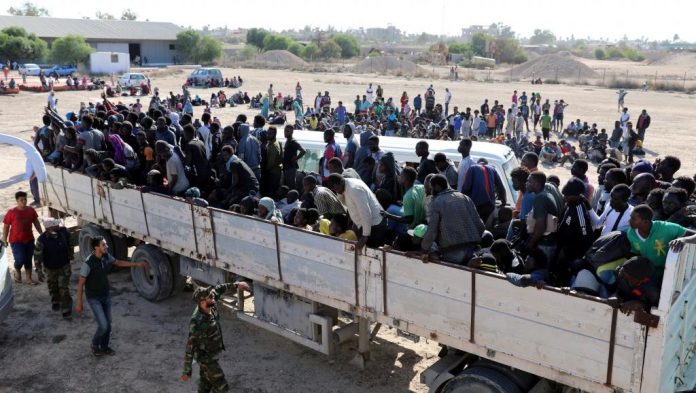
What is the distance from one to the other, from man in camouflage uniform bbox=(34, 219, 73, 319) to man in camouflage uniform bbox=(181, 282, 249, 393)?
3.06 m

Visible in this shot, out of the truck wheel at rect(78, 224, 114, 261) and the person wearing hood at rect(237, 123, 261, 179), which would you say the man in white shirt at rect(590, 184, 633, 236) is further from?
the truck wheel at rect(78, 224, 114, 261)

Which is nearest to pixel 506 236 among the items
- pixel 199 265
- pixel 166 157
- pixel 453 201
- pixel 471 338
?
pixel 453 201

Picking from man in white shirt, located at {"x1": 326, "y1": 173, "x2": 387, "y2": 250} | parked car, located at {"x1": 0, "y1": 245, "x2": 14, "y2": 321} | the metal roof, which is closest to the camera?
man in white shirt, located at {"x1": 326, "y1": 173, "x2": 387, "y2": 250}

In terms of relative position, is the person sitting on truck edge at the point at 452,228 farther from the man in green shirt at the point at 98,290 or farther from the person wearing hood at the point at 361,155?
the man in green shirt at the point at 98,290

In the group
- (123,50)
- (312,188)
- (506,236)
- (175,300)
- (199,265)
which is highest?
(123,50)

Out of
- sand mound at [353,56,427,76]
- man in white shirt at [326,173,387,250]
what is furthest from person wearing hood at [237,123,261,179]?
sand mound at [353,56,427,76]

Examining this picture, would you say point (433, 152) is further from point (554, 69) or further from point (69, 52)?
point (69, 52)

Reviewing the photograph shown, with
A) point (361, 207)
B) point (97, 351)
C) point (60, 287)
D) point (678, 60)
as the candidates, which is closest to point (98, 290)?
point (97, 351)

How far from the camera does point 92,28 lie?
67.9 meters

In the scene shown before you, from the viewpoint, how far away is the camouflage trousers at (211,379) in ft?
18.5

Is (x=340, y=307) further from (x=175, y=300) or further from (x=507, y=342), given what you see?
(x=175, y=300)

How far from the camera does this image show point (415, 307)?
5.32 m

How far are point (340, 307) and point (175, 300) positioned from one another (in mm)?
3423

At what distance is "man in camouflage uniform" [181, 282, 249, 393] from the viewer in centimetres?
555
